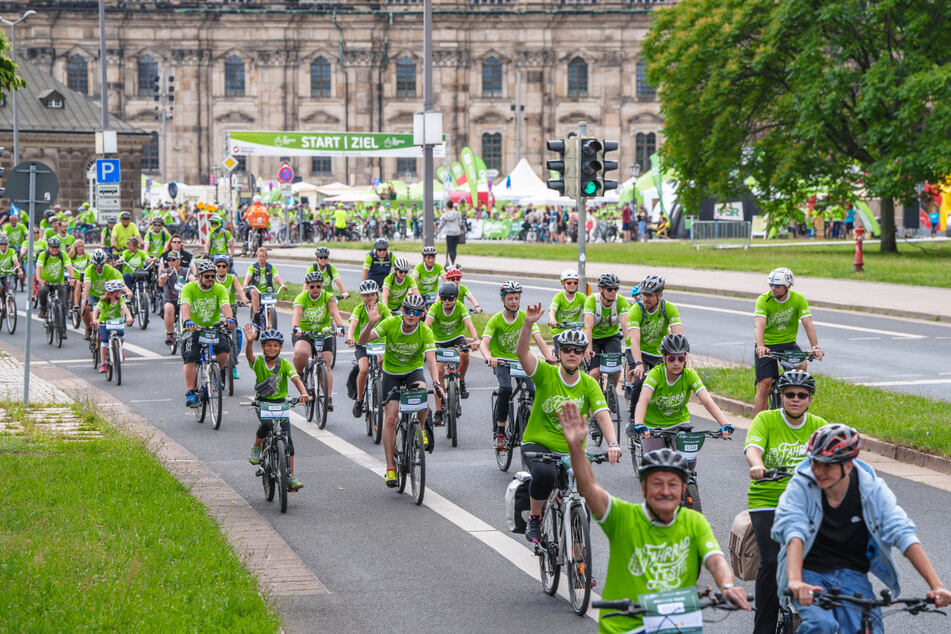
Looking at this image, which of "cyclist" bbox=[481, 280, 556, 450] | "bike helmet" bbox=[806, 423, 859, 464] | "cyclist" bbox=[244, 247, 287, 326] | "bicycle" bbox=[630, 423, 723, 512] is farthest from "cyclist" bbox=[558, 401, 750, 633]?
"cyclist" bbox=[244, 247, 287, 326]

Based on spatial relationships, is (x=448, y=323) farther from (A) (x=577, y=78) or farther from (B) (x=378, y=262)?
(A) (x=577, y=78)

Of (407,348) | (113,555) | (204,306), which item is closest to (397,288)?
(204,306)

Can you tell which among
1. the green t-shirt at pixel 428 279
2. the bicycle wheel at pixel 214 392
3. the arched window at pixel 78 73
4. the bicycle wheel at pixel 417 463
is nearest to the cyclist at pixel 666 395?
the bicycle wheel at pixel 417 463

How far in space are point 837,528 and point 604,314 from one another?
886 cm

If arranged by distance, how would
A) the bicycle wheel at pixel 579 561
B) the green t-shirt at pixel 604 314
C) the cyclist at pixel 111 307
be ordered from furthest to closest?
Result: the cyclist at pixel 111 307 → the green t-shirt at pixel 604 314 → the bicycle wheel at pixel 579 561

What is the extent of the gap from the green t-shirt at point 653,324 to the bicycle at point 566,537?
4.81m

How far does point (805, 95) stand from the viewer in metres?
46.2

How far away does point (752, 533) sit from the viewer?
24.3ft

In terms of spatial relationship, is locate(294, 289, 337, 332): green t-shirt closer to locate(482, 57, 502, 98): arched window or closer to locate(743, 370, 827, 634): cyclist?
locate(743, 370, 827, 634): cyclist

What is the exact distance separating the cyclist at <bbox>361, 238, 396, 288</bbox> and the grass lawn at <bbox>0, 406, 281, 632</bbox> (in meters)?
8.47

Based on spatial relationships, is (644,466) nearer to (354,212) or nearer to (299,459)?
(299,459)

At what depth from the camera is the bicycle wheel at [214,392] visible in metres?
15.9

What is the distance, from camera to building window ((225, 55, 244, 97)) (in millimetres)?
95438

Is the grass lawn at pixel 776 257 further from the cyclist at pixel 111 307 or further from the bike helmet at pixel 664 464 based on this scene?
the bike helmet at pixel 664 464
